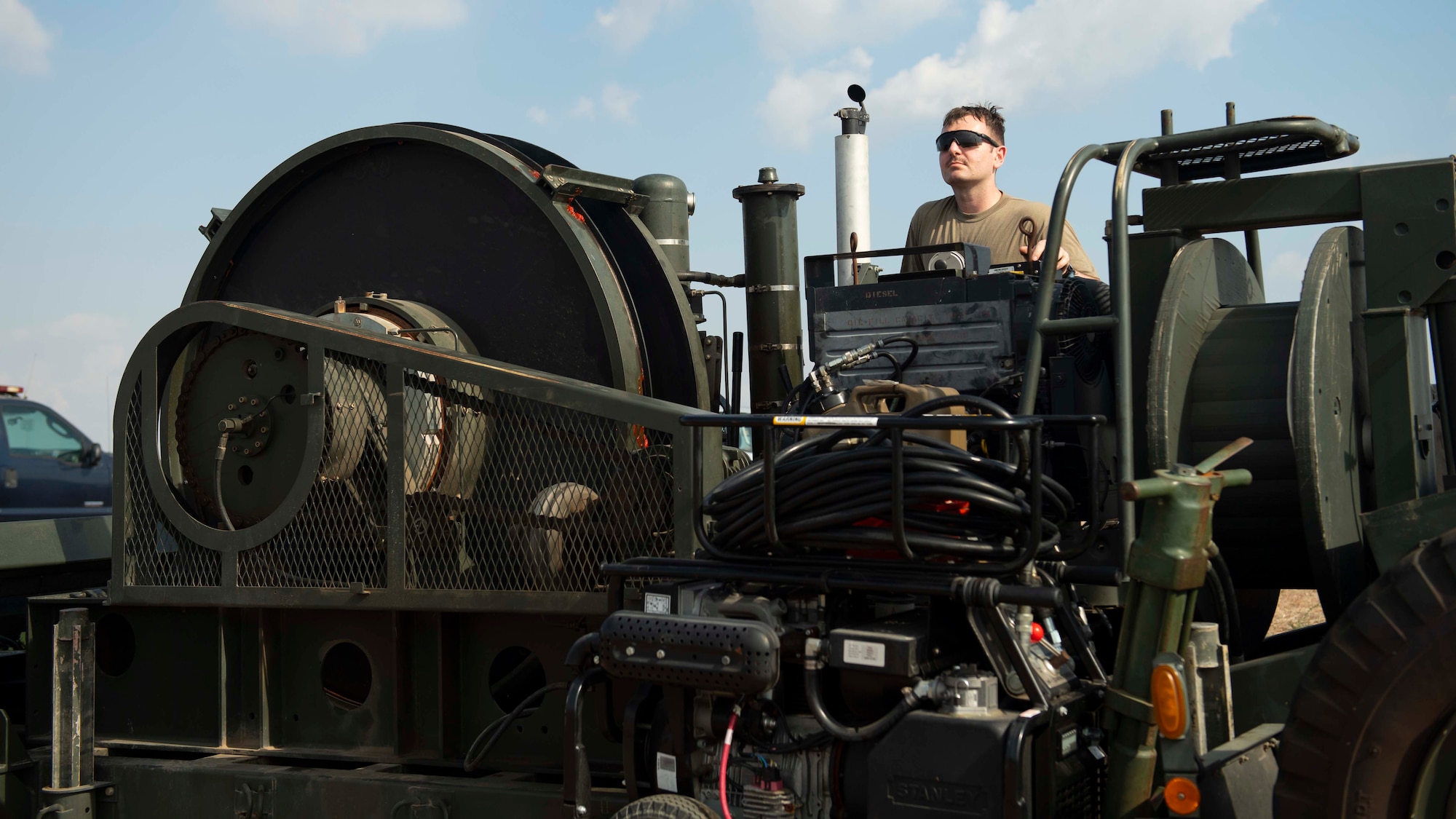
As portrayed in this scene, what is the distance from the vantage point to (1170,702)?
3295 millimetres

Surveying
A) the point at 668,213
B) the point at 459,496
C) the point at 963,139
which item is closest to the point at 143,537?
the point at 459,496

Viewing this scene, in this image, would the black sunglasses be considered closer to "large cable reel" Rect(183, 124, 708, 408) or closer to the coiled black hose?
"large cable reel" Rect(183, 124, 708, 408)

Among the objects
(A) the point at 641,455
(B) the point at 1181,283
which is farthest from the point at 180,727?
(B) the point at 1181,283

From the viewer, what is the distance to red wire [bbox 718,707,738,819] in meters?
3.72

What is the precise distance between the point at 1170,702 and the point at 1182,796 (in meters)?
0.23

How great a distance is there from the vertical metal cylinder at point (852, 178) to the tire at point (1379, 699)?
3511mm

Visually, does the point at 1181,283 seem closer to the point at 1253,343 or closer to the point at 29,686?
the point at 1253,343

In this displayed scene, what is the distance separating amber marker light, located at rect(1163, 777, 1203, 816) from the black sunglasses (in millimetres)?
3320

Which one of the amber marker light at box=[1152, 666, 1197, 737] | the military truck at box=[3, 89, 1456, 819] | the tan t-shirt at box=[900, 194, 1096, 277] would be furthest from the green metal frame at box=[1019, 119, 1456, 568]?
the tan t-shirt at box=[900, 194, 1096, 277]

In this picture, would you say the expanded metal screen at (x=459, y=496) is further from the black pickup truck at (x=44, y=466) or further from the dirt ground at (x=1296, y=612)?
the black pickup truck at (x=44, y=466)

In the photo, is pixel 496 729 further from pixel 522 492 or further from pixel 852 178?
pixel 852 178

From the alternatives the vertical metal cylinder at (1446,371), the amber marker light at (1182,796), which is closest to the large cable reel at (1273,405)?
the vertical metal cylinder at (1446,371)

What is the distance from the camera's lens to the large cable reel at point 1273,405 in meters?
3.63

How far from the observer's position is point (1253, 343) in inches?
163
